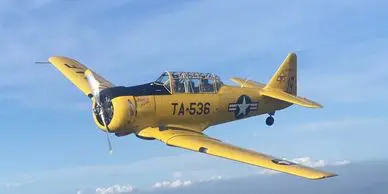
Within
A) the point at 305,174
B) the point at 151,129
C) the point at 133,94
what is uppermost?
the point at 133,94

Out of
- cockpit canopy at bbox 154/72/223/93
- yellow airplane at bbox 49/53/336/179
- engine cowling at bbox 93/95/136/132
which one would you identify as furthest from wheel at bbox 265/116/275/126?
engine cowling at bbox 93/95/136/132

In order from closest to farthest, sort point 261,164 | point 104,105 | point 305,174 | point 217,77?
1. point 305,174
2. point 261,164
3. point 104,105
4. point 217,77

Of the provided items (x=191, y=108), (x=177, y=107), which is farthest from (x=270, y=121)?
(x=177, y=107)

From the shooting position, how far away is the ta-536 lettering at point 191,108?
2476 centimetres

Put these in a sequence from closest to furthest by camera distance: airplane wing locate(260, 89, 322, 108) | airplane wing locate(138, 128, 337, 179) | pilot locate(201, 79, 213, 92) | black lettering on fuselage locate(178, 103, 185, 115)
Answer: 1. airplane wing locate(138, 128, 337, 179)
2. black lettering on fuselage locate(178, 103, 185, 115)
3. pilot locate(201, 79, 213, 92)
4. airplane wing locate(260, 89, 322, 108)

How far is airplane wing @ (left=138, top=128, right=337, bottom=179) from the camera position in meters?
17.7

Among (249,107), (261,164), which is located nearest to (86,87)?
(249,107)

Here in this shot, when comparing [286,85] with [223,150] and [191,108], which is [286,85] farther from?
[223,150]

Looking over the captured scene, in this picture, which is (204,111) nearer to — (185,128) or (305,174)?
(185,128)

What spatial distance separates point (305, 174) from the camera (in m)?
17.1

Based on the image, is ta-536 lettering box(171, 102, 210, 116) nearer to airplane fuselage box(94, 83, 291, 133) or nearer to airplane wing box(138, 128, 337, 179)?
airplane fuselage box(94, 83, 291, 133)

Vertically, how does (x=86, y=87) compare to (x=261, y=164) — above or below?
above

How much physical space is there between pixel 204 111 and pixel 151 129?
Result: 325cm

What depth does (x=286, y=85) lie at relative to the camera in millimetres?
31719
